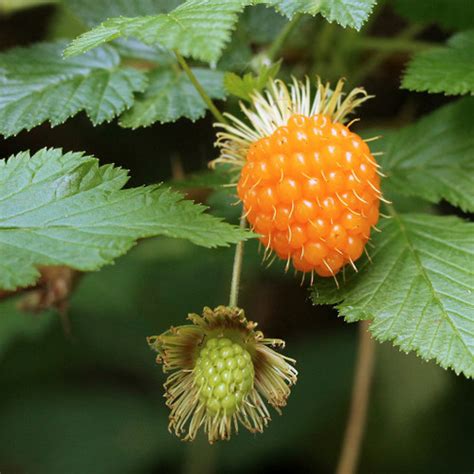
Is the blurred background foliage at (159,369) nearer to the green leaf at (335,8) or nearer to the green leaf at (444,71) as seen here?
the green leaf at (444,71)

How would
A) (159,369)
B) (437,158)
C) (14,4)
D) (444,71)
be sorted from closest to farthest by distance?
(444,71)
(437,158)
(14,4)
(159,369)

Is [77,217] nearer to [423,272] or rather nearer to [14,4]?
[423,272]

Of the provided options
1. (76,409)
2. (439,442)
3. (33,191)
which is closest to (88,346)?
(76,409)

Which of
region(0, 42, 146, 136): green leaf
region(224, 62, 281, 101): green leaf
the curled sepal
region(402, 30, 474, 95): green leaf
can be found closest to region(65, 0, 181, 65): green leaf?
region(0, 42, 146, 136): green leaf

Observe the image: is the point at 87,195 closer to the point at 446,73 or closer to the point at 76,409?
the point at 446,73

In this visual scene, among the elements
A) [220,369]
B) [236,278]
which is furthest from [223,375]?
[236,278]

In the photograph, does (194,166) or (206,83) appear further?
(194,166)
